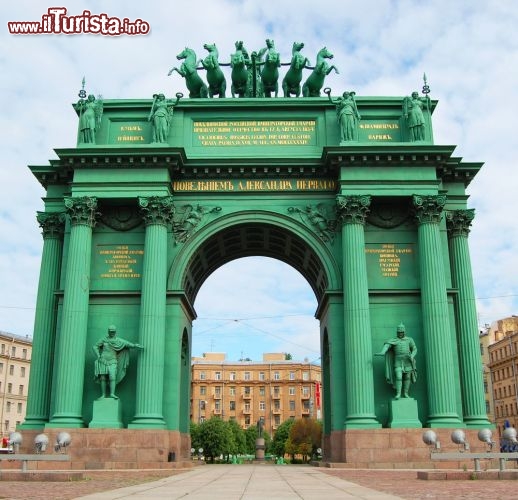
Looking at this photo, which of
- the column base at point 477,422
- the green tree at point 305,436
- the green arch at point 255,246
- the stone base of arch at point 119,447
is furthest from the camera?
the green tree at point 305,436

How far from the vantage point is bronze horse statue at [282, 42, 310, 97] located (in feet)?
108

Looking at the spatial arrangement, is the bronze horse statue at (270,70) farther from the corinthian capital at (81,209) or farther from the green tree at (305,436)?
the green tree at (305,436)

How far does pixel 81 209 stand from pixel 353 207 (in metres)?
12.1

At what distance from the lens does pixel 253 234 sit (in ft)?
108

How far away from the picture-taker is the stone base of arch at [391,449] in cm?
2556

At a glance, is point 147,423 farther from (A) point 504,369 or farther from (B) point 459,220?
(A) point 504,369

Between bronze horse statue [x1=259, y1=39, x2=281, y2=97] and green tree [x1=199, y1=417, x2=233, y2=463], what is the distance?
55.6m

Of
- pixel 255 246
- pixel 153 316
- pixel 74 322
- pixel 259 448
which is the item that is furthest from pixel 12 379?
pixel 153 316

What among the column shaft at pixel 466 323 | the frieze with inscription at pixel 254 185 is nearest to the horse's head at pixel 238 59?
the frieze with inscription at pixel 254 185

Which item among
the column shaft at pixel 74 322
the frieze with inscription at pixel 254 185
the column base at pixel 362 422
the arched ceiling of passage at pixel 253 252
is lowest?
the column base at pixel 362 422

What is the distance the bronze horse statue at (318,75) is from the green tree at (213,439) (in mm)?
56050

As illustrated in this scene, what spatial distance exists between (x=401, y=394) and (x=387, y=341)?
7.54 ft

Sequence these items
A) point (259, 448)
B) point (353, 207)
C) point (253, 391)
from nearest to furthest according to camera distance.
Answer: point (353, 207) → point (259, 448) → point (253, 391)

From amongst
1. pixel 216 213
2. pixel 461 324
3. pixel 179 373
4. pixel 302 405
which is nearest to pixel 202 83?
pixel 216 213
